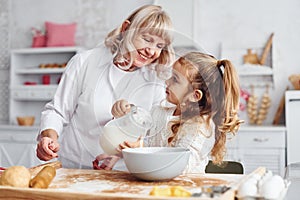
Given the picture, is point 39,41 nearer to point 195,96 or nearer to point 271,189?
point 195,96

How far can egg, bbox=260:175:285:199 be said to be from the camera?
103 cm

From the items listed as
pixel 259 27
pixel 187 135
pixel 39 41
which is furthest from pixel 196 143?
pixel 39 41

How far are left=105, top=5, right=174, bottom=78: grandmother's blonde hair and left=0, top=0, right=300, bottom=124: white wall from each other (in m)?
2.52

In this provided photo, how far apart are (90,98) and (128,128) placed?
0.87ft

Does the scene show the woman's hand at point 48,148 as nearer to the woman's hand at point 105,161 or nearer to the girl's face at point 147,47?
the woman's hand at point 105,161

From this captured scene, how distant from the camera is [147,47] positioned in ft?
4.49

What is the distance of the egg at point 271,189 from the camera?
103 centimetres

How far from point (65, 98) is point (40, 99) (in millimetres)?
2562

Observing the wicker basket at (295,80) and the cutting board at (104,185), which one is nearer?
the cutting board at (104,185)

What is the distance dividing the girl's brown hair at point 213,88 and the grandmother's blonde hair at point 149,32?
53mm

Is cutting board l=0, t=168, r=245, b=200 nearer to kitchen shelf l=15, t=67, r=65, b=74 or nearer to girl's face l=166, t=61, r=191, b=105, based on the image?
girl's face l=166, t=61, r=191, b=105

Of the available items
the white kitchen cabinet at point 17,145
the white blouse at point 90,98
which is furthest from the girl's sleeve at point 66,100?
the white kitchen cabinet at point 17,145

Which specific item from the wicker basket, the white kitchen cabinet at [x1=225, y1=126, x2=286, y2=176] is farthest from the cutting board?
the wicker basket

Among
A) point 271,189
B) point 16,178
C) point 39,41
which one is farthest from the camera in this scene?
point 39,41
